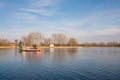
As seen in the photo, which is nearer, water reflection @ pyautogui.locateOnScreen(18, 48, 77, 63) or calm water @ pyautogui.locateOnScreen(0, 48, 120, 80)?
calm water @ pyautogui.locateOnScreen(0, 48, 120, 80)

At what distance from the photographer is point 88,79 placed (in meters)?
16.8

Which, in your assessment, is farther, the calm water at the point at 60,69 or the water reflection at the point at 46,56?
the water reflection at the point at 46,56

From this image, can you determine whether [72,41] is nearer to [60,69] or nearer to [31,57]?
[31,57]

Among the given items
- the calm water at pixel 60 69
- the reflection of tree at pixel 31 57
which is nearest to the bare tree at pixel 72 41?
the reflection of tree at pixel 31 57

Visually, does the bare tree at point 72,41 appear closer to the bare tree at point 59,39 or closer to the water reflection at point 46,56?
the bare tree at point 59,39

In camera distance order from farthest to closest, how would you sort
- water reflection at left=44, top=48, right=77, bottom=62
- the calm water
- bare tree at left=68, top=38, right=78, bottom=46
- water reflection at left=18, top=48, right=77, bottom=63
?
bare tree at left=68, top=38, right=78, bottom=46, water reflection at left=44, top=48, right=77, bottom=62, water reflection at left=18, top=48, right=77, bottom=63, the calm water

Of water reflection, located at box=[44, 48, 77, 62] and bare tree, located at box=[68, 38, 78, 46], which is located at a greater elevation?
bare tree, located at box=[68, 38, 78, 46]

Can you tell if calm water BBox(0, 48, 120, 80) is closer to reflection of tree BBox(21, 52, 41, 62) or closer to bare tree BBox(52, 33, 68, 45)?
reflection of tree BBox(21, 52, 41, 62)

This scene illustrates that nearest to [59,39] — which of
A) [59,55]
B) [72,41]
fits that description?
[72,41]

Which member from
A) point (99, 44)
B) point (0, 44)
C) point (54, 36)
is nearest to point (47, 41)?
point (54, 36)

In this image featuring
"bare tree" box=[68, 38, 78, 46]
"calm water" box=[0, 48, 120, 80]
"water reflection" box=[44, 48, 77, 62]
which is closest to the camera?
"calm water" box=[0, 48, 120, 80]

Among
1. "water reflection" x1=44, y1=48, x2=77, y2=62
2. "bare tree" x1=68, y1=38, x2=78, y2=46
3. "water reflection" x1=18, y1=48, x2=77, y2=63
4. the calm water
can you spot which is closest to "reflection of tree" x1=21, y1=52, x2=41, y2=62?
"water reflection" x1=18, y1=48, x2=77, y2=63

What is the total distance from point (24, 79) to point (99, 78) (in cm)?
807

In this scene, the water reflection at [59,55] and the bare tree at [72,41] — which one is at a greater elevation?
the bare tree at [72,41]
